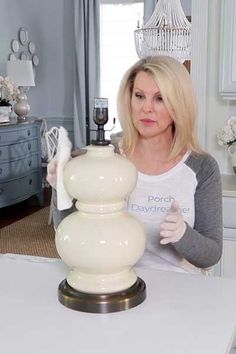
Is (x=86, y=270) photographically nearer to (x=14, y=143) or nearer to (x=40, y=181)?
(x=14, y=143)

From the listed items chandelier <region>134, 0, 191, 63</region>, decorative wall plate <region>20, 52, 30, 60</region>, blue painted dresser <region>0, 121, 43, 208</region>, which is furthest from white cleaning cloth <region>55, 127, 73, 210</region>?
decorative wall plate <region>20, 52, 30, 60</region>

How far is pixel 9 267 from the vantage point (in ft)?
4.20

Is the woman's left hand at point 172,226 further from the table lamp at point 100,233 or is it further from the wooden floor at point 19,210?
the wooden floor at point 19,210

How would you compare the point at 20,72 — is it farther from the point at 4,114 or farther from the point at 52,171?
the point at 52,171

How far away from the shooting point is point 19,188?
5188mm

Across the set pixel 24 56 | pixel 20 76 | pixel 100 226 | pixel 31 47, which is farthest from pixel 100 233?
pixel 31 47

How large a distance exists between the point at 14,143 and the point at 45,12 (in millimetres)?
2348

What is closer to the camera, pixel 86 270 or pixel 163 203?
pixel 86 270

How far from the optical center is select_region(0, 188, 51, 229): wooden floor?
17.0ft

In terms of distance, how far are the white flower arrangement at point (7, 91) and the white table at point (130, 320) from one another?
3.99m

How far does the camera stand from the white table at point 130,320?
86 centimetres

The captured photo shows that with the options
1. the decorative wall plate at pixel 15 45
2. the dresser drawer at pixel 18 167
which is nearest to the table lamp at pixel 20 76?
the dresser drawer at pixel 18 167

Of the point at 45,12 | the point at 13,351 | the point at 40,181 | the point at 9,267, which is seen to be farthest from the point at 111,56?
the point at 13,351

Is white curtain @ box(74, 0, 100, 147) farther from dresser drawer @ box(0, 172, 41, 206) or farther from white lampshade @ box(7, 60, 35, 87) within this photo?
dresser drawer @ box(0, 172, 41, 206)
